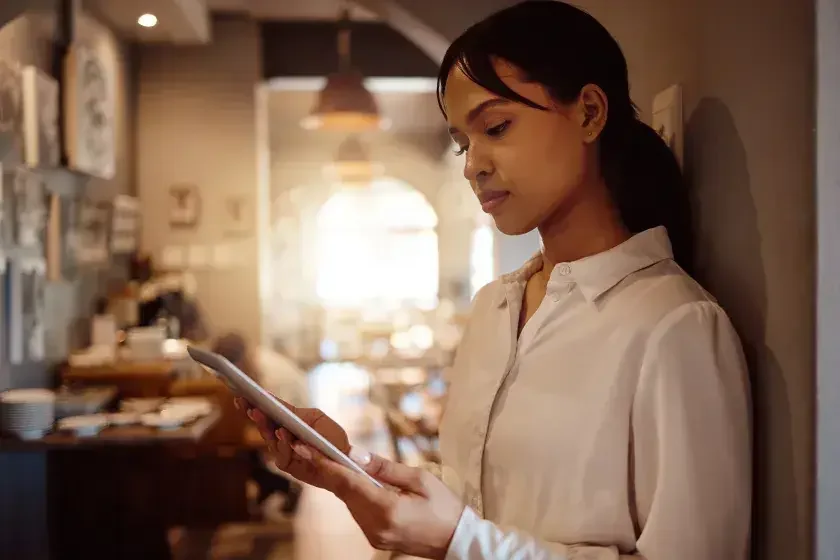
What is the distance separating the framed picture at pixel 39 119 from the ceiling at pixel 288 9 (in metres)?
1.87

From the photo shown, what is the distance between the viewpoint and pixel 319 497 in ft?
16.3

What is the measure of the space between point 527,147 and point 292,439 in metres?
0.47

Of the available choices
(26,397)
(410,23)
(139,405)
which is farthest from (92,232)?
(410,23)

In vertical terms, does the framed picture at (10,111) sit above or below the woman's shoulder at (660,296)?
above

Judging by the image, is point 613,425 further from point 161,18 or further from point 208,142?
point 208,142

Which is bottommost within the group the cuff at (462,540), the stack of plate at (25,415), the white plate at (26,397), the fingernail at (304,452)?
the stack of plate at (25,415)

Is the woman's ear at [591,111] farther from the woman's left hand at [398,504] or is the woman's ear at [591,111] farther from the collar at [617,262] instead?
the woman's left hand at [398,504]

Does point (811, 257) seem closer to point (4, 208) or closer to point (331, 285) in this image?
point (4, 208)

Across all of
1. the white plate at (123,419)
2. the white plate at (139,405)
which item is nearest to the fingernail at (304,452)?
the white plate at (123,419)

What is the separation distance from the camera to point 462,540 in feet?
2.89

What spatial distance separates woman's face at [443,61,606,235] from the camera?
100 cm

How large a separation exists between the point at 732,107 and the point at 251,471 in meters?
3.98

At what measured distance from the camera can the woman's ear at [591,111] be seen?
1.00 meters

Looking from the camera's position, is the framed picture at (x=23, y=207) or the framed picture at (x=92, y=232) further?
the framed picture at (x=92, y=232)
